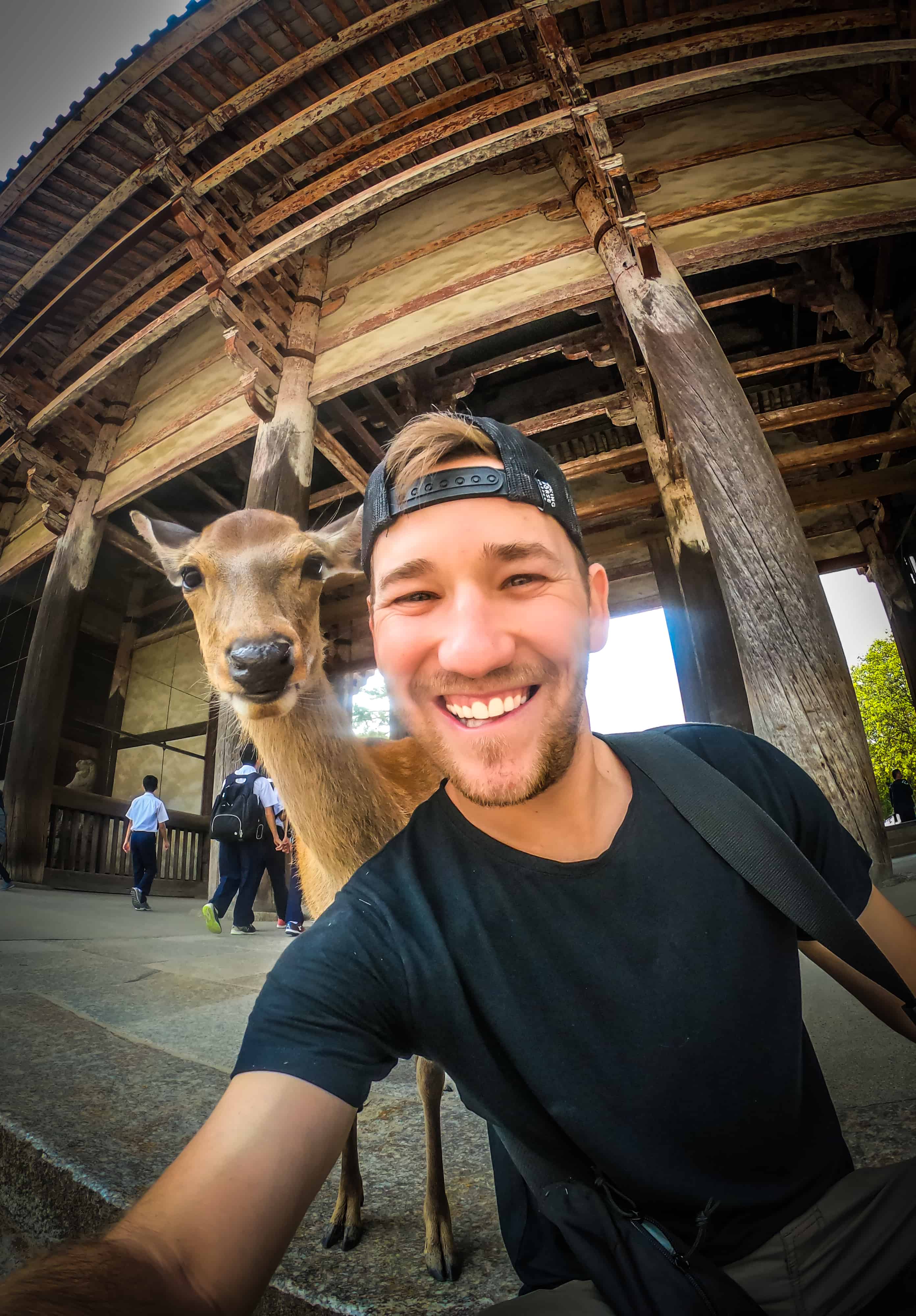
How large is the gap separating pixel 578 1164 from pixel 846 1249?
0.40 m

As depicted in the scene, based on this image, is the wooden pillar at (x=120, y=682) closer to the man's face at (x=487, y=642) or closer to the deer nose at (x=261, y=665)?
the deer nose at (x=261, y=665)

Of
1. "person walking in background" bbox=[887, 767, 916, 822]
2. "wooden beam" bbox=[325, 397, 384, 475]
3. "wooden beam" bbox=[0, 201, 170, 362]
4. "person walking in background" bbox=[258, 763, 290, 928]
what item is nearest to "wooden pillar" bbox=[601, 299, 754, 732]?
"wooden beam" bbox=[325, 397, 384, 475]

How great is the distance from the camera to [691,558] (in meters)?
6.55

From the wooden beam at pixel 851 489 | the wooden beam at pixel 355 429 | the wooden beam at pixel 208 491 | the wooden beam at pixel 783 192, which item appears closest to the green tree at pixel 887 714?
the wooden beam at pixel 851 489

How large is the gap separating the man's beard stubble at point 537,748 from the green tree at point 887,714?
19990 mm

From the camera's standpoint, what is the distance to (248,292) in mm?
6473

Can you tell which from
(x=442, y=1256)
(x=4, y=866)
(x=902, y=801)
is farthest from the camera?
(x=902, y=801)

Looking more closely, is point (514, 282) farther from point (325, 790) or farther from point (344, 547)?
point (325, 790)

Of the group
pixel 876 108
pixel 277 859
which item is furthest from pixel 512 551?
pixel 876 108

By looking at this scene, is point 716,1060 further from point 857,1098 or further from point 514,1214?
point 857,1098

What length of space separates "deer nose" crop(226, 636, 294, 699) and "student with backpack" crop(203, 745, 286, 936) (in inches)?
112

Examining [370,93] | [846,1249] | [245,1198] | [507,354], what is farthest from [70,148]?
[846,1249]

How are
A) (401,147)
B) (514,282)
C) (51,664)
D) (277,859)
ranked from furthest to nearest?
1. (51,664)
2. (514,282)
3. (277,859)
4. (401,147)

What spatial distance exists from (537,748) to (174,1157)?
5.16 ft
